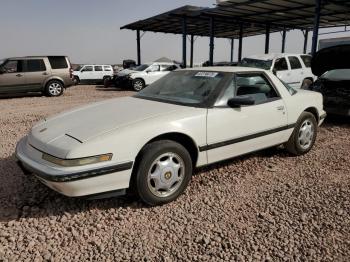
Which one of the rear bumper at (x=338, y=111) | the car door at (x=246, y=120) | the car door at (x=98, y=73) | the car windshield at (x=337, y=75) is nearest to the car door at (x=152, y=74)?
the car door at (x=98, y=73)

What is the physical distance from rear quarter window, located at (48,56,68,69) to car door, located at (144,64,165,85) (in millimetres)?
3799

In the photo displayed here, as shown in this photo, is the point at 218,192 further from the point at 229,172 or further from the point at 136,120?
the point at 136,120

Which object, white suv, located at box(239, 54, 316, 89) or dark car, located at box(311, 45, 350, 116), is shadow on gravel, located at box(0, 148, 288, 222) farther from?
white suv, located at box(239, 54, 316, 89)

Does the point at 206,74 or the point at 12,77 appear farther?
the point at 12,77

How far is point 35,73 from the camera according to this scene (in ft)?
40.1

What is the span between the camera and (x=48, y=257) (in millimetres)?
2396

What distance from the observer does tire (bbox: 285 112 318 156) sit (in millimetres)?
4469

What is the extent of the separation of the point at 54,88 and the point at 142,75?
4.16 meters

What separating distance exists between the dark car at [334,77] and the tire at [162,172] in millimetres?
4773

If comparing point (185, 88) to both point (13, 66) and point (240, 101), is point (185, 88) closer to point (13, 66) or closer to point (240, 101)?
point (240, 101)

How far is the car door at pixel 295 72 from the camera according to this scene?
440 inches

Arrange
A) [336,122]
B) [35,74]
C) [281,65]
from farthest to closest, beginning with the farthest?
[35,74], [281,65], [336,122]

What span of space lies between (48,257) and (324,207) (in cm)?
258

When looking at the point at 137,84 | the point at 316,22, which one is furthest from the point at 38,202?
the point at 316,22
